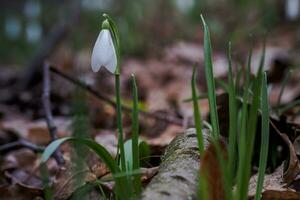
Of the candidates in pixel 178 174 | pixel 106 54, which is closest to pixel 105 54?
pixel 106 54

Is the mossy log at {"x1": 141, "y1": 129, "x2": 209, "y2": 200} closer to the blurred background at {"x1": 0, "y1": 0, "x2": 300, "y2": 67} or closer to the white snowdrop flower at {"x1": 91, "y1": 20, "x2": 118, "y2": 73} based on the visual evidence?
the white snowdrop flower at {"x1": 91, "y1": 20, "x2": 118, "y2": 73}

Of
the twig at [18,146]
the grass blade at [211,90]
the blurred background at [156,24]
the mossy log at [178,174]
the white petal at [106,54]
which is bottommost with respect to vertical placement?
the twig at [18,146]

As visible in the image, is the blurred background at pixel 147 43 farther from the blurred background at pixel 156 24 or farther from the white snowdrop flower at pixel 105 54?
the white snowdrop flower at pixel 105 54

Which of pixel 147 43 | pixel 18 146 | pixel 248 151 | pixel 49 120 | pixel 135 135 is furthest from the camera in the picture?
pixel 147 43

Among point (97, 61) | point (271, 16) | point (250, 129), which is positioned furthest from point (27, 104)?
point (250, 129)

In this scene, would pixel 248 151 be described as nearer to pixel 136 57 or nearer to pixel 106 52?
pixel 106 52

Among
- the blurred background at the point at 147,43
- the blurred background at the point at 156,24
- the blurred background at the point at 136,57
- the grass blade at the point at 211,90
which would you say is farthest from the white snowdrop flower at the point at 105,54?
the blurred background at the point at 156,24

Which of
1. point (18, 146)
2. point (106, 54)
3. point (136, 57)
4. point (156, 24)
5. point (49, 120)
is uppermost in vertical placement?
point (156, 24)

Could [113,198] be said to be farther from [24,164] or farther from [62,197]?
[24,164]
